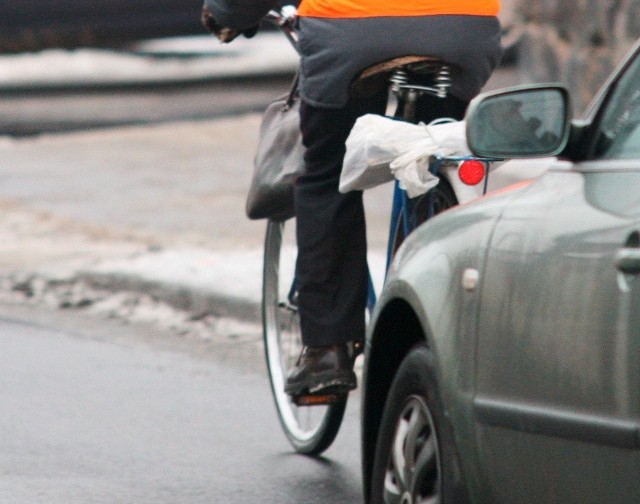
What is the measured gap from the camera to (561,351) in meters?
2.98

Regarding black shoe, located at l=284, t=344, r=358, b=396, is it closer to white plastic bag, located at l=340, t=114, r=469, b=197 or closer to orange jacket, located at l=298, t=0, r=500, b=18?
white plastic bag, located at l=340, t=114, r=469, b=197

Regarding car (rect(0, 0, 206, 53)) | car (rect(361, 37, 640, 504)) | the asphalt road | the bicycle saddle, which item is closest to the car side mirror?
car (rect(361, 37, 640, 504))

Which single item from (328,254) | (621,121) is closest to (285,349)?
(328,254)

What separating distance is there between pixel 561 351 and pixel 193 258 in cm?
661

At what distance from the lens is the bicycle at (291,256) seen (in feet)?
15.6

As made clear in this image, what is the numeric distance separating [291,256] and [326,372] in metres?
1.63

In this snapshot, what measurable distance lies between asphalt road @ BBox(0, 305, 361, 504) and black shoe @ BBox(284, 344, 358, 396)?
308 millimetres

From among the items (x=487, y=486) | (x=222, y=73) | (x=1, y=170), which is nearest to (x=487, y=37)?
(x=487, y=486)

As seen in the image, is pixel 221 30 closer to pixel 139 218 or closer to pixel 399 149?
pixel 399 149

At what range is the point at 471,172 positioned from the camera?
4559 mm

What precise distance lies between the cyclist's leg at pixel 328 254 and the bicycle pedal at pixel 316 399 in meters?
0.05

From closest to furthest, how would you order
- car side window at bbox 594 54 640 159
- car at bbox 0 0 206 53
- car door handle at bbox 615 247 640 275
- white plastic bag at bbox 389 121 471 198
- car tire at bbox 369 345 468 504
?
1. car door handle at bbox 615 247 640 275
2. car side window at bbox 594 54 640 159
3. car tire at bbox 369 345 468 504
4. white plastic bag at bbox 389 121 471 198
5. car at bbox 0 0 206 53

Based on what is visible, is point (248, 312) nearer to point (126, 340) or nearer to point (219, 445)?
point (126, 340)

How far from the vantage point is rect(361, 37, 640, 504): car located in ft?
9.35
